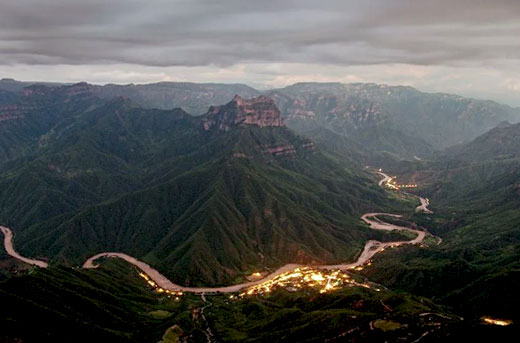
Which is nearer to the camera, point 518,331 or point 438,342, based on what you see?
point 518,331

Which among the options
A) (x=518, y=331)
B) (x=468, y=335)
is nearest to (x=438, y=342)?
Answer: (x=468, y=335)

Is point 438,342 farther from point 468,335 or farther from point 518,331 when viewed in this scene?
point 518,331
